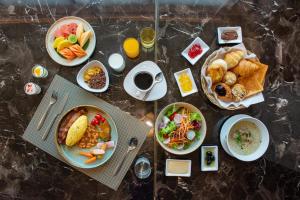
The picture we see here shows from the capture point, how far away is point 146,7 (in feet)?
6.65

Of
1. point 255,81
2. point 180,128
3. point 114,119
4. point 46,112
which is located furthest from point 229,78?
point 46,112

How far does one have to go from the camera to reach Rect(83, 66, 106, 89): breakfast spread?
1.97 m

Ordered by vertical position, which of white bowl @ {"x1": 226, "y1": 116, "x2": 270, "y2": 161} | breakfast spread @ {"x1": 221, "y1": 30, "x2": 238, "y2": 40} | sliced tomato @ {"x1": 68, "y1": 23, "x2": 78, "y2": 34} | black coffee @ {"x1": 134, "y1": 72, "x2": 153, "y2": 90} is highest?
sliced tomato @ {"x1": 68, "y1": 23, "x2": 78, "y2": 34}

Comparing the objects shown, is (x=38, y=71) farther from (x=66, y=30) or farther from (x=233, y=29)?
(x=233, y=29)

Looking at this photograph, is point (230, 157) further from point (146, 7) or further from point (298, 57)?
point (146, 7)

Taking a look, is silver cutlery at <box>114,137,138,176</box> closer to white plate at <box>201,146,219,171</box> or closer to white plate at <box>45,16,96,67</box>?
white plate at <box>201,146,219,171</box>

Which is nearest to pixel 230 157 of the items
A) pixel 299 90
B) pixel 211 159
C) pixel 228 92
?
pixel 211 159

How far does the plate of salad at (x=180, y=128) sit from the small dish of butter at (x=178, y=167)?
86 millimetres

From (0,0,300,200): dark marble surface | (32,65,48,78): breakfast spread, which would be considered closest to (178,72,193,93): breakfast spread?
(0,0,300,200): dark marble surface

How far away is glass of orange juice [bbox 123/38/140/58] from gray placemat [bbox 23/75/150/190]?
11.5 inches

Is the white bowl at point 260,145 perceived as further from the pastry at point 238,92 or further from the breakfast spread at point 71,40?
the breakfast spread at point 71,40

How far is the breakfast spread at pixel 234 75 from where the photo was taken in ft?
6.14

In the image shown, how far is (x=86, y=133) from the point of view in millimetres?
1965

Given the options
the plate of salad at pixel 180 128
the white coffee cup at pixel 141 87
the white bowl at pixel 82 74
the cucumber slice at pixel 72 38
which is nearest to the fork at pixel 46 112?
the white bowl at pixel 82 74
